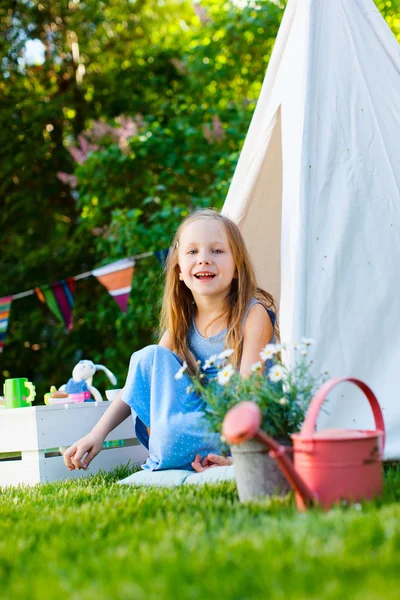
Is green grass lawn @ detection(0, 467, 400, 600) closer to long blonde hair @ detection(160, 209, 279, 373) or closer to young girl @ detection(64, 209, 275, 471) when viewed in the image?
young girl @ detection(64, 209, 275, 471)

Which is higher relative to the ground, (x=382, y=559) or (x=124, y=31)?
(x=124, y=31)

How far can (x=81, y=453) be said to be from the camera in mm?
2783

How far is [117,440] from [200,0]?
561cm

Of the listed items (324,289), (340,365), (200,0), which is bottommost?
(340,365)

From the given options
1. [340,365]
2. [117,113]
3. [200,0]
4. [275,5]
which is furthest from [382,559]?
[117,113]

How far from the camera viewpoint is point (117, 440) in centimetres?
359

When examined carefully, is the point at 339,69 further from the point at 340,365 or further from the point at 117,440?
the point at 117,440

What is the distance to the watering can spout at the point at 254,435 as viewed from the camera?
68.8 inches

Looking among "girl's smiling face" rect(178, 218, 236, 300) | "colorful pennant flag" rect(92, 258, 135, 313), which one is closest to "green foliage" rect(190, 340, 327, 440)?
"girl's smiling face" rect(178, 218, 236, 300)

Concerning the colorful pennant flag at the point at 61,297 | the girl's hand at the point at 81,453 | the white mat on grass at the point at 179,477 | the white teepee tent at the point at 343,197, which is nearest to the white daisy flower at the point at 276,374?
the white teepee tent at the point at 343,197

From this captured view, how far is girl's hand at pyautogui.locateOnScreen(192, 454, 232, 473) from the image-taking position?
9.00 ft

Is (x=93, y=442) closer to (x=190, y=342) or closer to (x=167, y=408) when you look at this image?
(x=167, y=408)

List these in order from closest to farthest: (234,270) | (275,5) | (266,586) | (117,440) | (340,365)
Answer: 1. (266,586)
2. (340,365)
3. (234,270)
4. (117,440)
5. (275,5)

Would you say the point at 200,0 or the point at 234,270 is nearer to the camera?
the point at 234,270
